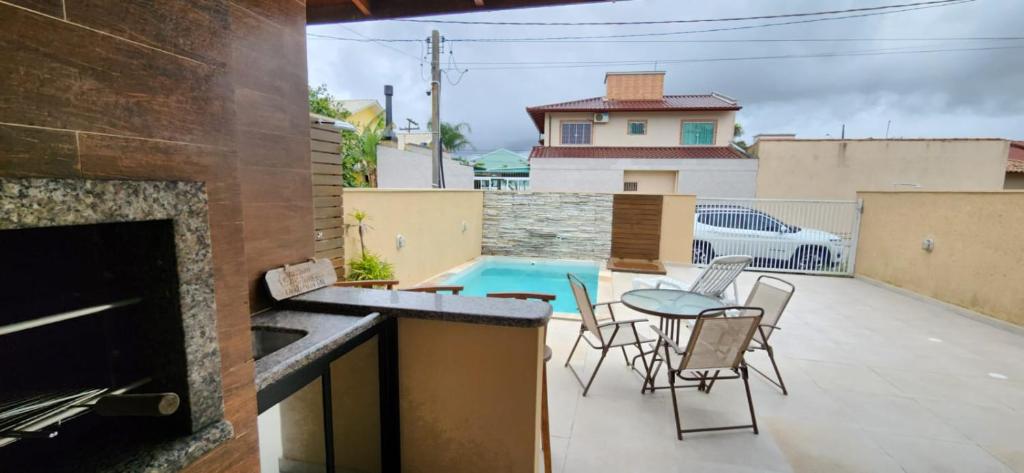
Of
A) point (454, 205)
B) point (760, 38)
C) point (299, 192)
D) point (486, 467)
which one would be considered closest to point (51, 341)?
point (299, 192)

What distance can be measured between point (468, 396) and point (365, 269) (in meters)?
3.51

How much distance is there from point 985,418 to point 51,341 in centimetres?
496

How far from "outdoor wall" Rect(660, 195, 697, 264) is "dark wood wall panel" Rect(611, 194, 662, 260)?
0.13 meters

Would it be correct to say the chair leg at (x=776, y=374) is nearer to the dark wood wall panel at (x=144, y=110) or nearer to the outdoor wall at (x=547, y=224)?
the dark wood wall panel at (x=144, y=110)

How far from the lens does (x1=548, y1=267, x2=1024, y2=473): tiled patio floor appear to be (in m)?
2.35

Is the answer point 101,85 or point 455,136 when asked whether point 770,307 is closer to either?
point 101,85

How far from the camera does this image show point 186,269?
2.80 feet

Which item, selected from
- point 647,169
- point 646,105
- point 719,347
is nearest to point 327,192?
point 719,347

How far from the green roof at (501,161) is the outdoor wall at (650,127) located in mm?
6971

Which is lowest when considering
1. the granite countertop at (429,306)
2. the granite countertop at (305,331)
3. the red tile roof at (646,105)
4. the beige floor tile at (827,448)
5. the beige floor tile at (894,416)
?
the beige floor tile at (827,448)

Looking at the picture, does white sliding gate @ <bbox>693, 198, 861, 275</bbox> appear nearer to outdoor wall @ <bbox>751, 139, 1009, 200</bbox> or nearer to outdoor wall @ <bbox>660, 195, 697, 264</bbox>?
outdoor wall @ <bbox>660, 195, 697, 264</bbox>

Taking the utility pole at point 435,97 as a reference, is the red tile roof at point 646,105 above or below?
above

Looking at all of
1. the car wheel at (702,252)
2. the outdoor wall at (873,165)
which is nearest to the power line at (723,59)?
the outdoor wall at (873,165)

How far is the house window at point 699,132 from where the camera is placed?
14.5 m
